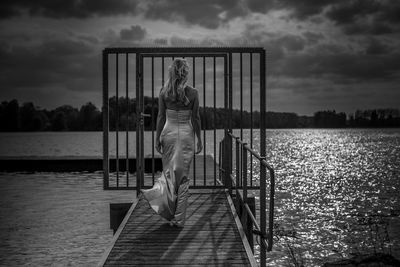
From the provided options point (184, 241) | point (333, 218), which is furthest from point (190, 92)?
point (333, 218)

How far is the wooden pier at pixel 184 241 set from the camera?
4.91m

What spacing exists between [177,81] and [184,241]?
179cm

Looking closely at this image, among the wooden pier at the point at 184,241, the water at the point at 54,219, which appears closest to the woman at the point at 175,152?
the wooden pier at the point at 184,241

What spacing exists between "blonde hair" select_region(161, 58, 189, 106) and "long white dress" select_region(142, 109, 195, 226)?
213 mm

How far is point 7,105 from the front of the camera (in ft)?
303

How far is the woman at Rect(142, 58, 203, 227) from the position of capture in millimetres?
5918

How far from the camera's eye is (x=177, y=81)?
572 centimetres

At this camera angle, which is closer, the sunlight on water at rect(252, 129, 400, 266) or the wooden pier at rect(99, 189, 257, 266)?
the wooden pier at rect(99, 189, 257, 266)

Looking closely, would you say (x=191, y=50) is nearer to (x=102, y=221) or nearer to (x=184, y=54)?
(x=184, y=54)

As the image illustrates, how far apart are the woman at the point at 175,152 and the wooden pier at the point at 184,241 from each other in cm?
26

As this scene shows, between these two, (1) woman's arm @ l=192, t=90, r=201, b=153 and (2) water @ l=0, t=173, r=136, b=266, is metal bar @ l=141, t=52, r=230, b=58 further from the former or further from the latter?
(2) water @ l=0, t=173, r=136, b=266

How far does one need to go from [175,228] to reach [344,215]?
18458 mm

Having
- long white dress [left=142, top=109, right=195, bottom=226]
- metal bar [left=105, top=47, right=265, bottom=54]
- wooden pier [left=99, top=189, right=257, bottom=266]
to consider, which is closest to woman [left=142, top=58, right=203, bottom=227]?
long white dress [left=142, top=109, right=195, bottom=226]

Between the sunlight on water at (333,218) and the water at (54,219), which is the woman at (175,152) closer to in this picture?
the sunlight on water at (333,218)
